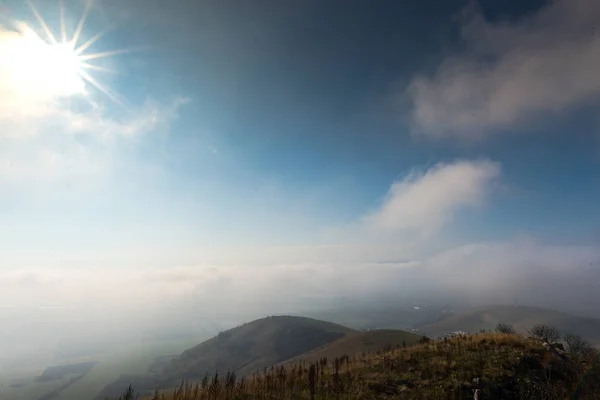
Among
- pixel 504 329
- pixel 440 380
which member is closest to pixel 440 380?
pixel 440 380

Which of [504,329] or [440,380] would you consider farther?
[504,329]

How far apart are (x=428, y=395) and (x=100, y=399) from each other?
254m

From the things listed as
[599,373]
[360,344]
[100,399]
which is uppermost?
[599,373]

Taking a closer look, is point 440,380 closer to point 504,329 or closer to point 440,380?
point 440,380

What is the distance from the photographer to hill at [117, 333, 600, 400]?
15.9 meters

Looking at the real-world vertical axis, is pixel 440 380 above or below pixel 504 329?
above

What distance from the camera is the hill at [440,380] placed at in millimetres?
15930

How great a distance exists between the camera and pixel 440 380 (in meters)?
18.4

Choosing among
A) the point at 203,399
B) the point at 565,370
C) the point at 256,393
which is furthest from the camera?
the point at 565,370

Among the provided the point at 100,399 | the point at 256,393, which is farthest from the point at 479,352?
the point at 100,399

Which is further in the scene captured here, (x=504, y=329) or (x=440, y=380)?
(x=504, y=329)

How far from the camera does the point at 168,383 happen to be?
648 feet

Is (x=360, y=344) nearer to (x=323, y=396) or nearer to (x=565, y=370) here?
(x=565, y=370)

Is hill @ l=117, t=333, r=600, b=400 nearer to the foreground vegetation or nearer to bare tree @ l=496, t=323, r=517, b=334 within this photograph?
the foreground vegetation
